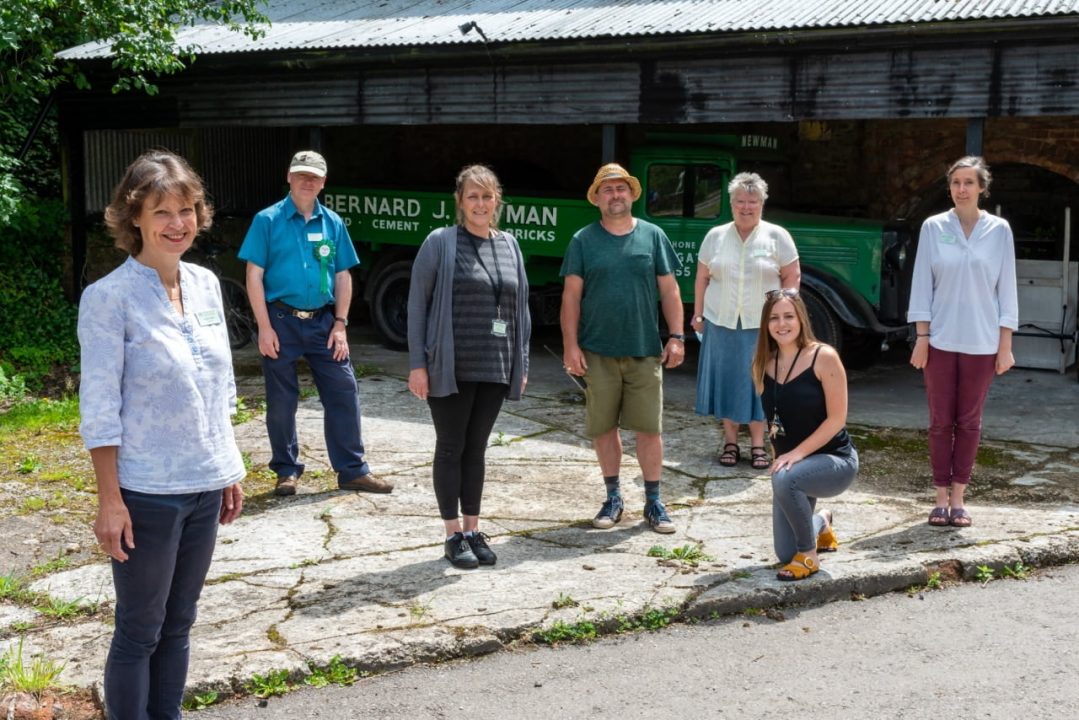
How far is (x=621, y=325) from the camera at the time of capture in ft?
19.5

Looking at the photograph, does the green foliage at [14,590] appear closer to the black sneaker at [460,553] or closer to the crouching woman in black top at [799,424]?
the black sneaker at [460,553]

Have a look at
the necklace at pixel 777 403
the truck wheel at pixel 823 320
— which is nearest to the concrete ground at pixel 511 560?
the necklace at pixel 777 403

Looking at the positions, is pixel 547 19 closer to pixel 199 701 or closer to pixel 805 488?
pixel 805 488

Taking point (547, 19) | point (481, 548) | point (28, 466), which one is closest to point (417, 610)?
point (481, 548)

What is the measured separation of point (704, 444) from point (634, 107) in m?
3.68

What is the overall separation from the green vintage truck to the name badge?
25.8ft

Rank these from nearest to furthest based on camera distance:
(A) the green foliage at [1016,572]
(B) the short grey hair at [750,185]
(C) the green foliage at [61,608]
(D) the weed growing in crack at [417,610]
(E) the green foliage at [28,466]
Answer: (D) the weed growing in crack at [417,610] → (C) the green foliage at [61,608] → (A) the green foliage at [1016,572] → (B) the short grey hair at [750,185] → (E) the green foliage at [28,466]

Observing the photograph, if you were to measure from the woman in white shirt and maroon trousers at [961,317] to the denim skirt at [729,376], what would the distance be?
1388 millimetres

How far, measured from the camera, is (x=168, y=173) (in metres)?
3.32

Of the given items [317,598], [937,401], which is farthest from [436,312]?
[937,401]

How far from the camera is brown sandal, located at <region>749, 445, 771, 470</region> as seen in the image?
7.47 m

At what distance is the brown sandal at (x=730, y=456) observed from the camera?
299 inches

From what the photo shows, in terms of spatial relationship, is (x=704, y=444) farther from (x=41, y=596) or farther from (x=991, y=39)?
(x=41, y=596)

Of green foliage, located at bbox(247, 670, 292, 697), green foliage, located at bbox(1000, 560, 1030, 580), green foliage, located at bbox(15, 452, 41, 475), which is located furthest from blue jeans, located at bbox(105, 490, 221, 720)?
green foliage, located at bbox(15, 452, 41, 475)
